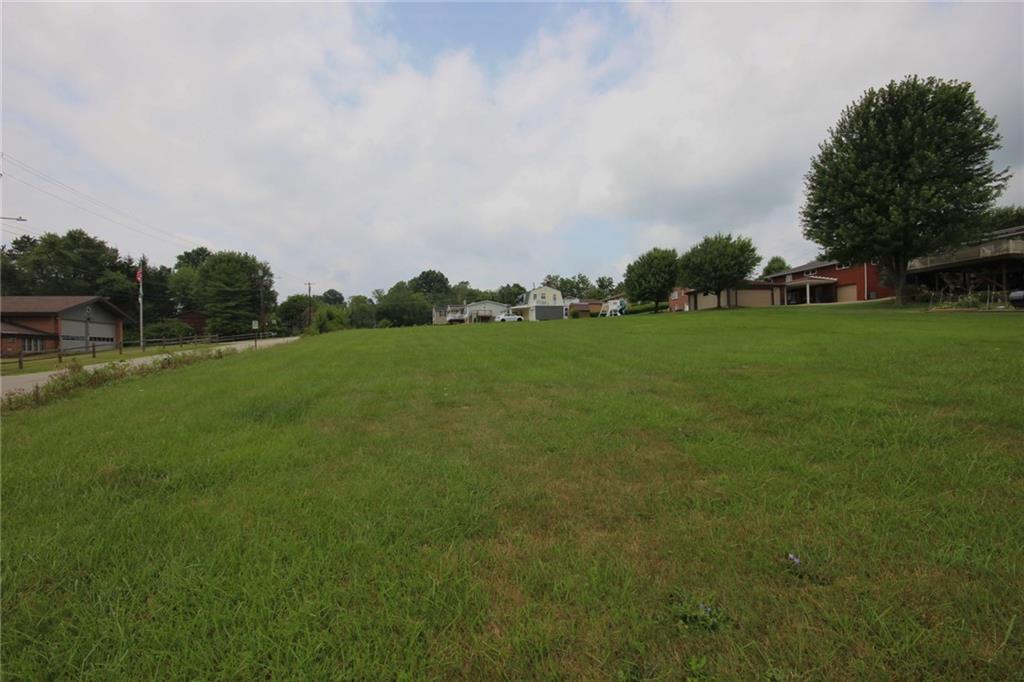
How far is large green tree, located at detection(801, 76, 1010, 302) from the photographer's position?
2559cm

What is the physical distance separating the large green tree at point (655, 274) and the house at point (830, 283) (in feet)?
43.8

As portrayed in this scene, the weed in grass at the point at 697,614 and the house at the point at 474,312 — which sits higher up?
the house at the point at 474,312

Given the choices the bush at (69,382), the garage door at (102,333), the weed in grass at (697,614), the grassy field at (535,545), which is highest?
the garage door at (102,333)

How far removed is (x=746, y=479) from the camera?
3.36 metres

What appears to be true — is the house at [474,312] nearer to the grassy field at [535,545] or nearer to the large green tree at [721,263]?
the large green tree at [721,263]

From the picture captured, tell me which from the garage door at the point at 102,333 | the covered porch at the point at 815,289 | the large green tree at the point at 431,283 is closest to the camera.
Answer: the garage door at the point at 102,333

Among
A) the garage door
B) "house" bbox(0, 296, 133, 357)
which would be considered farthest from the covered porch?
the garage door

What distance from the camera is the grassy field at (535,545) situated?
1.81 m

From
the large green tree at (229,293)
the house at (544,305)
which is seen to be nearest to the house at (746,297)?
the house at (544,305)

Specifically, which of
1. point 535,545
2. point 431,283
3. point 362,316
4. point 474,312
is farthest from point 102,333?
point 431,283

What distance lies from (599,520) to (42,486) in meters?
4.73

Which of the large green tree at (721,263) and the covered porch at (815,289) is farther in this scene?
the covered porch at (815,289)

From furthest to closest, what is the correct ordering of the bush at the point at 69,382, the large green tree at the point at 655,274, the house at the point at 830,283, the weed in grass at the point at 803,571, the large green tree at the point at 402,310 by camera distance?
the large green tree at the point at 402,310 < the large green tree at the point at 655,274 < the house at the point at 830,283 < the bush at the point at 69,382 < the weed in grass at the point at 803,571

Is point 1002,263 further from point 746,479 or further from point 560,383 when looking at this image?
point 746,479
